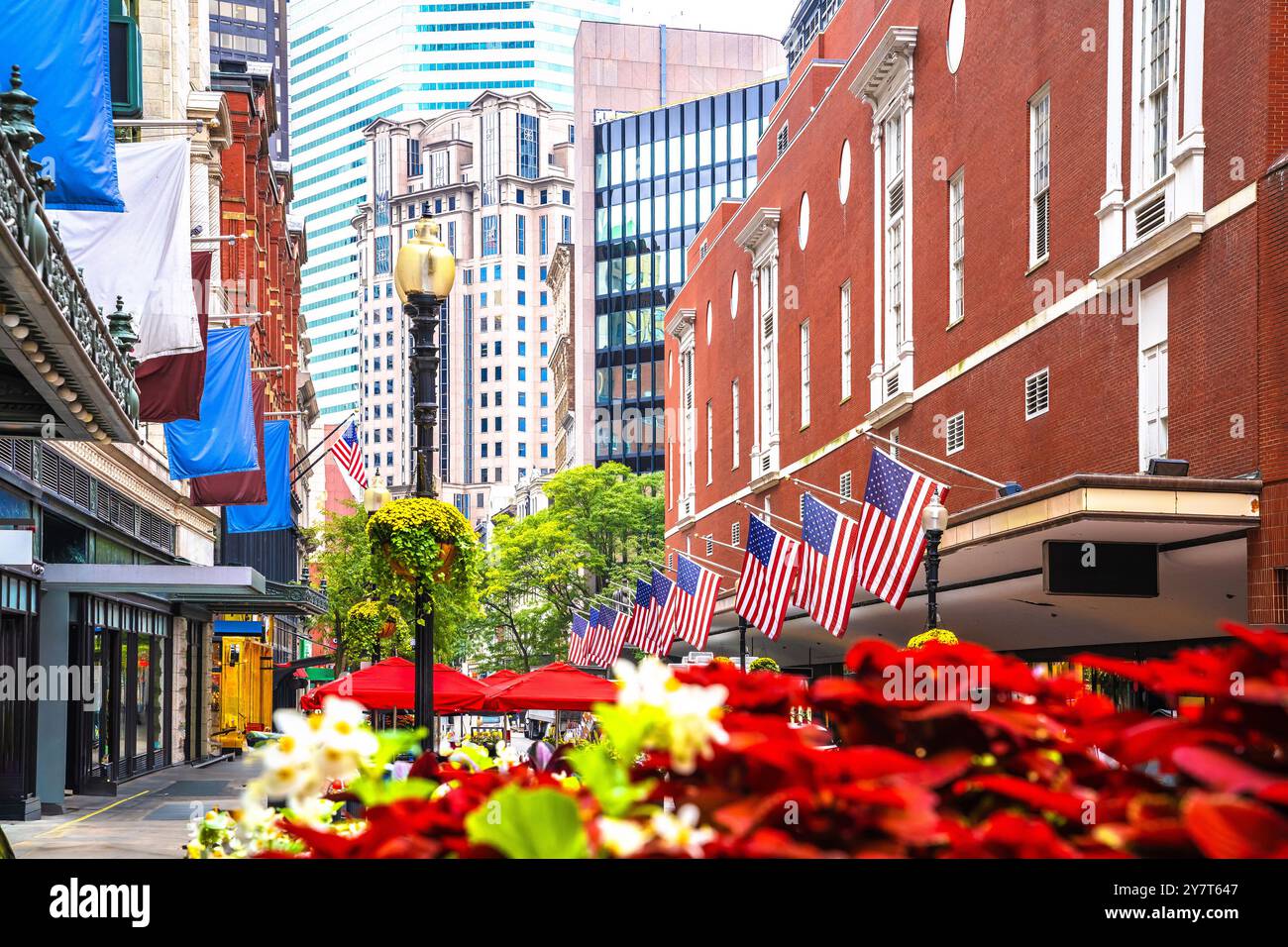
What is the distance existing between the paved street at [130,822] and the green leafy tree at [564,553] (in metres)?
42.2

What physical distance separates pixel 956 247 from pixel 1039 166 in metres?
4.90

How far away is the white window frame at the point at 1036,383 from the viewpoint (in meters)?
28.1

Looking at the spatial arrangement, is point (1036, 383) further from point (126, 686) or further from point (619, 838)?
point (619, 838)

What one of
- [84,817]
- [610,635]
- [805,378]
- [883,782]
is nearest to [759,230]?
[805,378]

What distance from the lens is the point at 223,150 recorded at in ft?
170

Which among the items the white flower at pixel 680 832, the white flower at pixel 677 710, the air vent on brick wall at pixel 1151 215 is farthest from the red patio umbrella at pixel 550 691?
the white flower at pixel 680 832

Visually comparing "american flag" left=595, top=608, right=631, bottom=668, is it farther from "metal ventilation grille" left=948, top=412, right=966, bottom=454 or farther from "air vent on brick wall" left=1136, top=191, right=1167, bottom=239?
"air vent on brick wall" left=1136, top=191, right=1167, bottom=239

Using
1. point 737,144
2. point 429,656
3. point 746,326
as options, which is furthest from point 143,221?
point 737,144

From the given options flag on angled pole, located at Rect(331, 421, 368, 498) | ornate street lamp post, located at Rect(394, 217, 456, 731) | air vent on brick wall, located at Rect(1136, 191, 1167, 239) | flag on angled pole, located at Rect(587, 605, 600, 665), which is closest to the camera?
ornate street lamp post, located at Rect(394, 217, 456, 731)

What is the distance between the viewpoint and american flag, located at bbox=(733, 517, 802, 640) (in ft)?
104

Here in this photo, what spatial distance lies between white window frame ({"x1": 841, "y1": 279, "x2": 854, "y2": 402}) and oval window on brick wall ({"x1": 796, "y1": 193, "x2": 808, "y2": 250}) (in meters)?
5.34

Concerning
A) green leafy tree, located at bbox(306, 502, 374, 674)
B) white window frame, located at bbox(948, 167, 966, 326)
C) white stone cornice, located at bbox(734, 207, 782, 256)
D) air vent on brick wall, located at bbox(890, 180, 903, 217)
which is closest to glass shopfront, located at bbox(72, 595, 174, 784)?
green leafy tree, located at bbox(306, 502, 374, 674)

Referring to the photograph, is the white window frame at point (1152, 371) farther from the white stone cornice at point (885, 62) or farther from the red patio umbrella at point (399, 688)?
the white stone cornice at point (885, 62)
